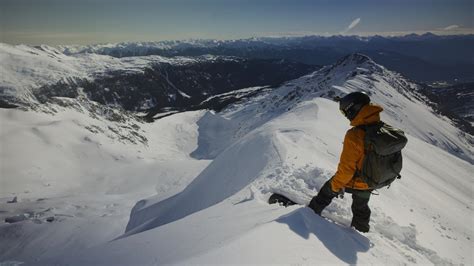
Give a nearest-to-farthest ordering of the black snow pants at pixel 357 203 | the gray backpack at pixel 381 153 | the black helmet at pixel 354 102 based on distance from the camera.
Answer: the gray backpack at pixel 381 153, the black helmet at pixel 354 102, the black snow pants at pixel 357 203

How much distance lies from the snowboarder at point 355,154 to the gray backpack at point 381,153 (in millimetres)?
116

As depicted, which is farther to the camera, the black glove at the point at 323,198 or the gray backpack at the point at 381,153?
the black glove at the point at 323,198

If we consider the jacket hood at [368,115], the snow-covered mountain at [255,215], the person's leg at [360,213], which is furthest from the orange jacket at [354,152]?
the snow-covered mountain at [255,215]

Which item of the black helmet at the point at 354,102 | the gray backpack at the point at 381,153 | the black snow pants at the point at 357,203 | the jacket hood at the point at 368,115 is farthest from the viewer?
the black snow pants at the point at 357,203

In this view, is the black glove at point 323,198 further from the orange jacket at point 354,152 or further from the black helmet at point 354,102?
the black helmet at point 354,102

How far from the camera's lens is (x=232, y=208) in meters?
7.92

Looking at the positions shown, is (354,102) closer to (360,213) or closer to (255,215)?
(360,213)

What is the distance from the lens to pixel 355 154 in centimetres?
613

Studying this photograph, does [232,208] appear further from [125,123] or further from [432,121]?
[432,121]

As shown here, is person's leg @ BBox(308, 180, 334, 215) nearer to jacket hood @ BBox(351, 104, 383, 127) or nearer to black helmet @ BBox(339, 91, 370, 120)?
jacket hood @ BBox(351, 104, 383, 127)

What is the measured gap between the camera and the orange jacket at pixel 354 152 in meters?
5.97

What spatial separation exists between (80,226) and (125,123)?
91568mm

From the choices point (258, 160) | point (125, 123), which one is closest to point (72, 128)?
point (125, 123)

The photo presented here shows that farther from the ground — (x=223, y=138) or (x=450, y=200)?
(x=450, y=200)
